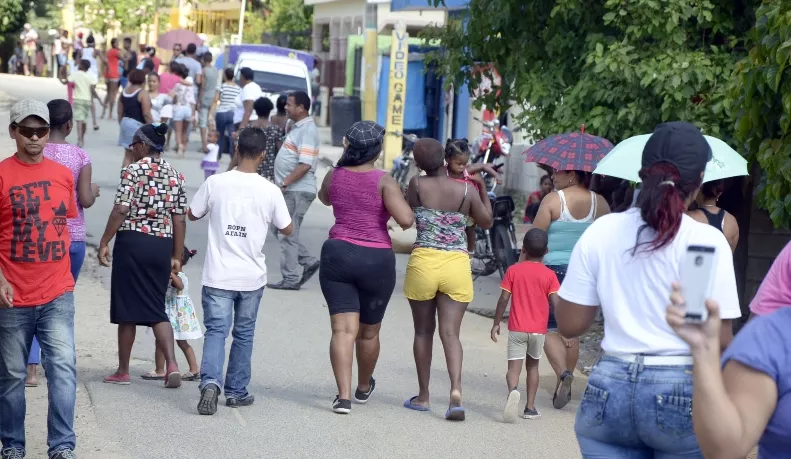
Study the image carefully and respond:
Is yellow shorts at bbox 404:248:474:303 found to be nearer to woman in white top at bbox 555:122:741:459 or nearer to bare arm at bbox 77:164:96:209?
bare arm at bbox 77:164:96:209

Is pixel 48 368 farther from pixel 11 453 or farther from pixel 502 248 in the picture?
pixel 502 248

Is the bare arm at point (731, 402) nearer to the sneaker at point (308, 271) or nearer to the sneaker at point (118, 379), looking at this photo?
the sneaker at point (118, 379)

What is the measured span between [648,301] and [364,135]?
367cm

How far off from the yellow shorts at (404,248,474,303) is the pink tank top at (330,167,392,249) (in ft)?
0.80

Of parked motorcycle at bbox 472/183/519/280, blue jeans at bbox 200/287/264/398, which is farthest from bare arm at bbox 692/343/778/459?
parked motorcycle at bbox 472/183/519/280

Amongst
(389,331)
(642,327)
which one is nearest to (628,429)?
(642,327)

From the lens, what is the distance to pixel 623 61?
945 centimetres

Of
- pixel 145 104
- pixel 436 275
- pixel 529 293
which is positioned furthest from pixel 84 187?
pixel 145 104

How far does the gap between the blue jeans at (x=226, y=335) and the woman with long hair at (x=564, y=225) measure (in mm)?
1824

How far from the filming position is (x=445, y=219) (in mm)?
7344

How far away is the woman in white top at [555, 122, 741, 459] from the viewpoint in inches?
142

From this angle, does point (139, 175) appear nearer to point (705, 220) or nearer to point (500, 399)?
point (500, 399)

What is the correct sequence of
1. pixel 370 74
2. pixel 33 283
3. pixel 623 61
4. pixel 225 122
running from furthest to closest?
pixel 370 74 < pixel 225 122 < pixel 623 61 < pixel 33 283

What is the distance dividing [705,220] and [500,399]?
209cm
